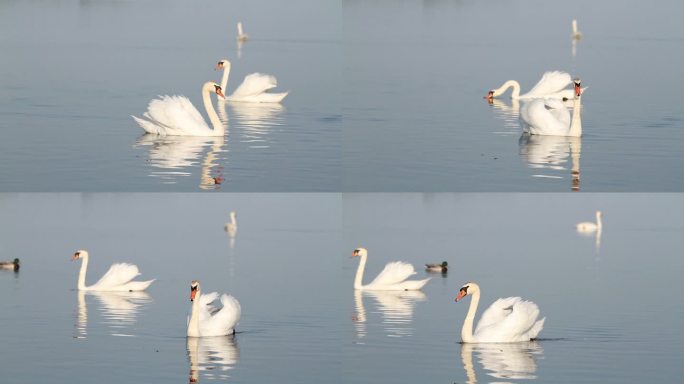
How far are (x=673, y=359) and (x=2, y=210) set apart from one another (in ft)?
81.1

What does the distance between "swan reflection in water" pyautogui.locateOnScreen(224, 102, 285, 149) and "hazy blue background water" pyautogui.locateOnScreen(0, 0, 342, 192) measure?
0.09 feet

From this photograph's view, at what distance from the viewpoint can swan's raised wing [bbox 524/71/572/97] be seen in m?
24.7

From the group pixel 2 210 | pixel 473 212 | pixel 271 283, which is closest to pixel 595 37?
pixel 473 212

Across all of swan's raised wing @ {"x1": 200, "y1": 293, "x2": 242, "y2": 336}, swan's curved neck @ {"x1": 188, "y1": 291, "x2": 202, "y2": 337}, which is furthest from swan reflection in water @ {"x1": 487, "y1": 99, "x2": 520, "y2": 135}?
swan's curved neck @ {"x1": 188, "y1": 291, "x2": 202, "y2": 337}

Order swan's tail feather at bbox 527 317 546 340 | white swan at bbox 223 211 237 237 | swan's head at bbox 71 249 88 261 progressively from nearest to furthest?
swan's tail feather at bbox 527 317 546 340 → swan's head at bbox 71 249 88 261 → white swan at bbox 223 211 237 237

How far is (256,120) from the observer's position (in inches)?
800

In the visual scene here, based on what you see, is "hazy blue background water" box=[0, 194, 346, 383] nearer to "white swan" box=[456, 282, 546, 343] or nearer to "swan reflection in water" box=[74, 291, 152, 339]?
"swan reflection in water" box=[74, 291, 152, 339]

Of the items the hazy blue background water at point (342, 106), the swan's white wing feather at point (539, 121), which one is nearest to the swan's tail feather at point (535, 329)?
the hazy blue background water at point (342, 106)

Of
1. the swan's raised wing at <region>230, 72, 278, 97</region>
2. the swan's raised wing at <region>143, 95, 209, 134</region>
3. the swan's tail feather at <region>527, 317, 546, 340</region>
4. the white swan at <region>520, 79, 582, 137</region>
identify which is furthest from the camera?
the swan's raised wing at <region>230, 72, 278, 97</region>

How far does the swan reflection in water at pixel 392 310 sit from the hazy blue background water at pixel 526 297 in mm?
20

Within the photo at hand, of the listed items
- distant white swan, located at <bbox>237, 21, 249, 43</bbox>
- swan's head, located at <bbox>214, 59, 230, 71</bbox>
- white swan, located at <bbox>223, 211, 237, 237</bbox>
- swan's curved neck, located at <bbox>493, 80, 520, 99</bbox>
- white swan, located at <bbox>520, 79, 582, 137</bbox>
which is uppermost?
distant white swan, located at <bbox>237, 21, 249, 43</bbox>

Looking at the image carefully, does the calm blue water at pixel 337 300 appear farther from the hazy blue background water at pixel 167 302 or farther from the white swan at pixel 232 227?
the white swan at pixel 232 227

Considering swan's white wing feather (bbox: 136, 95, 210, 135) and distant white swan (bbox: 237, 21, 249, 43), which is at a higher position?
distant white swan (bbox: 237, 21, 249, 43)

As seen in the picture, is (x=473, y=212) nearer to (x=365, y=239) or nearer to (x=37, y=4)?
(x=365, y=239)
